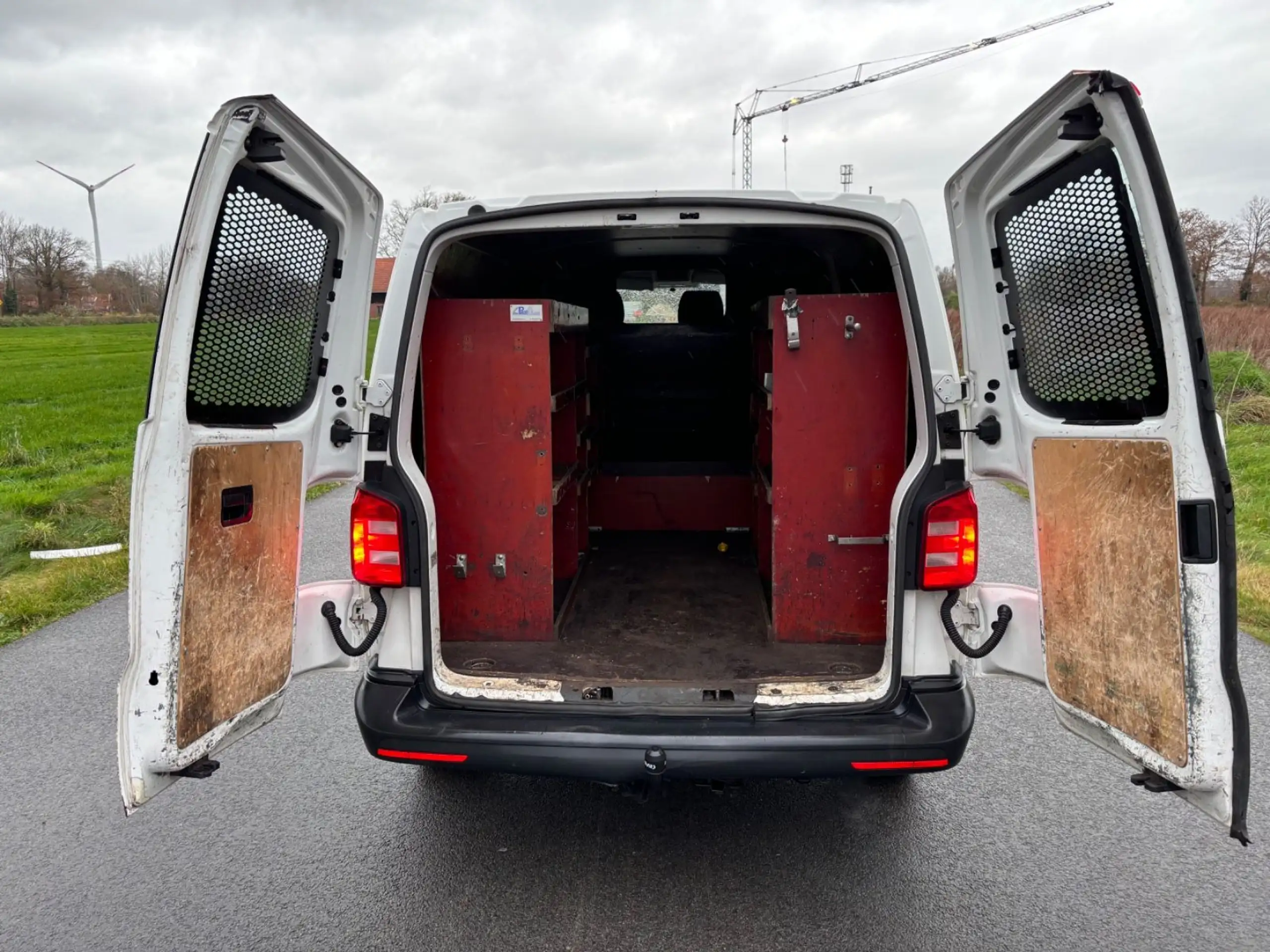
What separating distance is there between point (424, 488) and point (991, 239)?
76.4 inches

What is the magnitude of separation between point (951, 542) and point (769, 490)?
1359 mm

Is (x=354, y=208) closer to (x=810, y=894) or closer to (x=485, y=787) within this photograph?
(x=485, y=787)

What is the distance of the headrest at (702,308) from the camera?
6.27m

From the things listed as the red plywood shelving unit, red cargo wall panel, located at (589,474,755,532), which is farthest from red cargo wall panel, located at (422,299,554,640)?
red cargo wall panel, located at (589,474,755,532)

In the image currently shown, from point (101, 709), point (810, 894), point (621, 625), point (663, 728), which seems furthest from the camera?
point (101, 709)

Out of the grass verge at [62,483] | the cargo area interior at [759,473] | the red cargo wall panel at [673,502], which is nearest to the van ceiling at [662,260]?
the cargo area interior at [759,473]

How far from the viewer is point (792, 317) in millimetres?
3076

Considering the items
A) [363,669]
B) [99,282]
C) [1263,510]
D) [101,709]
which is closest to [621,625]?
[363,669]

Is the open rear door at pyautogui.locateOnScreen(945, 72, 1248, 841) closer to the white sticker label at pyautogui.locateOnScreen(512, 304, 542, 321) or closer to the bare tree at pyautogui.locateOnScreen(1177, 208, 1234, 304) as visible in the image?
the white sticker label at pyautogui.locateOnScreen(512, 304, 542, 321)

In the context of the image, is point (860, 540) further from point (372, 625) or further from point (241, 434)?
point (241, 434)

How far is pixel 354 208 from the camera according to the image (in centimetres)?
279

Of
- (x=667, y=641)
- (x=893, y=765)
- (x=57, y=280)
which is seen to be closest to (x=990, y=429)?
(x=893, y=765)

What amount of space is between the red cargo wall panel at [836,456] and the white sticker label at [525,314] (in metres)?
0.89

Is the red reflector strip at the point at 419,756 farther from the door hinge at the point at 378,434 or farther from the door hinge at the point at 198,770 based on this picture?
the door hinge at the point at 378,434
